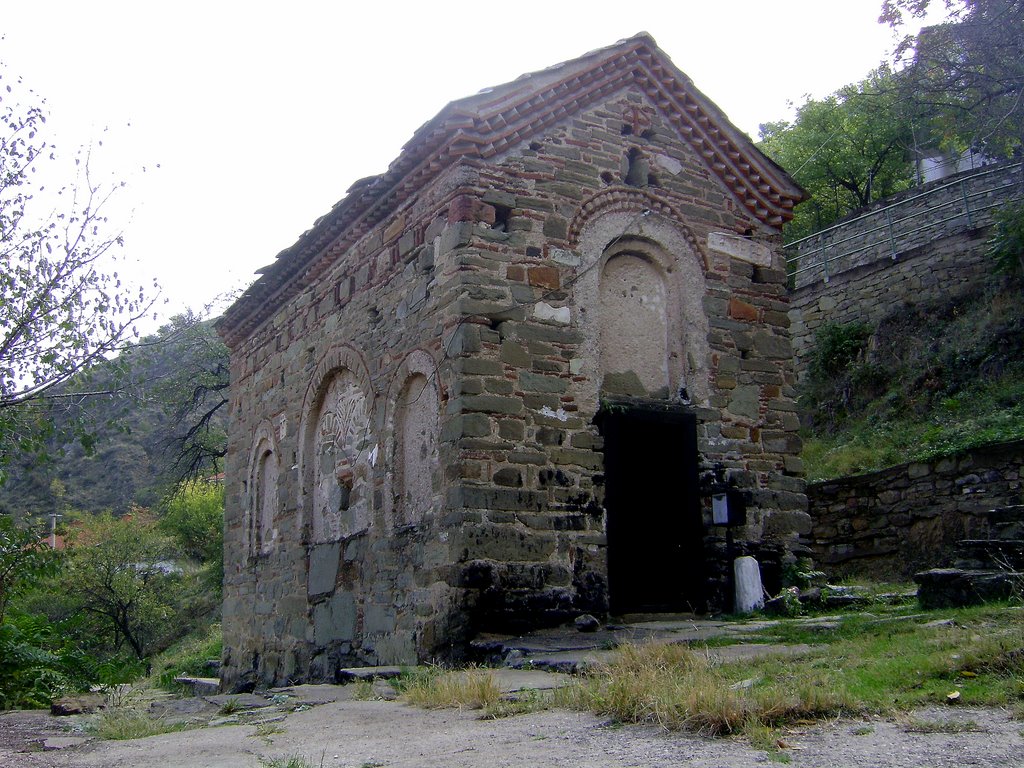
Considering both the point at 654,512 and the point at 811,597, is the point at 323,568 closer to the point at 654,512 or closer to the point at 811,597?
the point at 654,512

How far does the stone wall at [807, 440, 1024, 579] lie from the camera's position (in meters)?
12.9

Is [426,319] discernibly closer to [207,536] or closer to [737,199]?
[737,199]

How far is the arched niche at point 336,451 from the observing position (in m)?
11.4

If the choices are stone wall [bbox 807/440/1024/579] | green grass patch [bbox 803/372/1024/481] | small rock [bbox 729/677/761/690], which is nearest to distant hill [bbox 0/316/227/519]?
small rock [bbox 729/677/761/690]

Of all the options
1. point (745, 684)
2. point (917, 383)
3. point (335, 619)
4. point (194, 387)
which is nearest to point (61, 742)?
point (745, 684)

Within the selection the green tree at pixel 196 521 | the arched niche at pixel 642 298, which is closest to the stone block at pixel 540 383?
the arched niche at pixel 642 298

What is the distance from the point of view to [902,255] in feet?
67.2

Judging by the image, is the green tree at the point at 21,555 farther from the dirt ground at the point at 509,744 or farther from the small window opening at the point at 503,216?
the small window opening at the point at 503,216

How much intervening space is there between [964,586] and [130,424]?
31.8 feet

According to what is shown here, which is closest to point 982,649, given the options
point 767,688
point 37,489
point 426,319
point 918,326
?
point 767,688

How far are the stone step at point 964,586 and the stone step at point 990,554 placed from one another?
0.33 meters

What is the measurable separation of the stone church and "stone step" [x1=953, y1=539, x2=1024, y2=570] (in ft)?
7.31

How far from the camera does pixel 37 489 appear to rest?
44.3 m

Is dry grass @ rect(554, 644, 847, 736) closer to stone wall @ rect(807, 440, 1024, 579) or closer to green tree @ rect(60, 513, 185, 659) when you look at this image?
stone wall @ rect(807, 440, 1024, 579)
